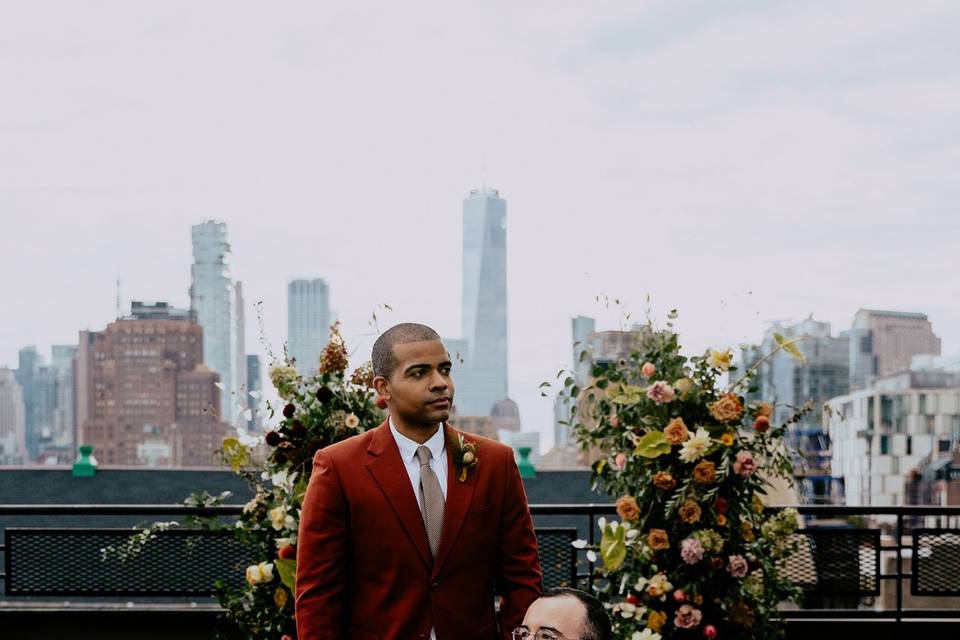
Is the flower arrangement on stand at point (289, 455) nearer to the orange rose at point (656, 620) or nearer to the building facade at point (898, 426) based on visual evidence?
the orange rose at point (656, 620)

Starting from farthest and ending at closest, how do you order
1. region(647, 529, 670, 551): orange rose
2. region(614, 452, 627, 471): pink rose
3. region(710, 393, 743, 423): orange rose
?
1. region(614, 452, 627, 471): pink rose
2. region(647, 529, 670, 551): orange rose
3. region(710, 393, 743, 423): orange rose

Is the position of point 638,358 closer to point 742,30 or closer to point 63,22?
point 742,30

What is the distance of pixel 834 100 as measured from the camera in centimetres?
1062

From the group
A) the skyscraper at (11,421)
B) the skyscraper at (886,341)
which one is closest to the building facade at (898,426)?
the skyscraper at (886,341)

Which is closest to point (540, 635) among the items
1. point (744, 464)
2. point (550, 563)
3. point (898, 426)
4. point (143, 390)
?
point (744, 464)

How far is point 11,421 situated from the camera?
115 ft

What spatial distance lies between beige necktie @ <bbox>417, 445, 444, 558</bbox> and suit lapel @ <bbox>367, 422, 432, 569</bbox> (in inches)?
0.6

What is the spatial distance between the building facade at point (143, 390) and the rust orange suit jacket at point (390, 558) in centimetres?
2692

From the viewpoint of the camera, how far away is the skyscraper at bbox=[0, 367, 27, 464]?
33500 millimetres

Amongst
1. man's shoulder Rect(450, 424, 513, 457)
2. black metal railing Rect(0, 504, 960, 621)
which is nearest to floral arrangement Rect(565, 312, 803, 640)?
black metal railing Rect(0, 504, 960, 621)

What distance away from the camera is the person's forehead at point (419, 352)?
71.2 inches

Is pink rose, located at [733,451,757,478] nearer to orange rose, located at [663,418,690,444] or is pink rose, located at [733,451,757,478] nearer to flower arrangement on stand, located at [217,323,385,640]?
orange rose, located at [663,418,690,444]

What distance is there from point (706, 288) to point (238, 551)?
2516 mm

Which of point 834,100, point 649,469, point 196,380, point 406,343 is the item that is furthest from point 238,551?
point 196,380
